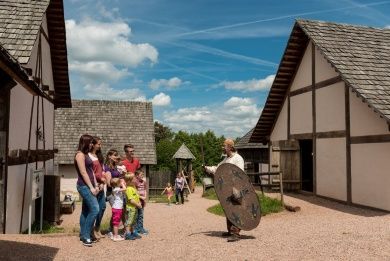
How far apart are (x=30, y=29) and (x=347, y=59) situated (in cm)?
875

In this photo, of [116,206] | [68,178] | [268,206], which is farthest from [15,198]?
[68,178]

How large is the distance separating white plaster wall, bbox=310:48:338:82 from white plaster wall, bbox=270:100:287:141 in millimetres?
2836

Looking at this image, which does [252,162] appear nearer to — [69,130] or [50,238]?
[69,130]

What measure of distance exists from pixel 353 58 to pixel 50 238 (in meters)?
9.96

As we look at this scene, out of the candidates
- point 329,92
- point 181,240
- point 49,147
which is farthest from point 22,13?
point 329,92

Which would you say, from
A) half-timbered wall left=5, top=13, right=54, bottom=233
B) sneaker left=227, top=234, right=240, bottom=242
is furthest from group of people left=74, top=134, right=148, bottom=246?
half-timbered wall left=5, top=13, right=54, bottom=233

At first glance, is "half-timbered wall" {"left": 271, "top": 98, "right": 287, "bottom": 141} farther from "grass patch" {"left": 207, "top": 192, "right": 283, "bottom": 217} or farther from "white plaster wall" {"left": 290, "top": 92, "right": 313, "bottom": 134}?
"grass patch" {"left": 207, "top": 192, "right": 283, "bottom": 217}

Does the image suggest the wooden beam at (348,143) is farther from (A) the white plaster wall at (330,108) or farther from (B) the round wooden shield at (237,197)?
(B) the round wooden shield at (237,197)

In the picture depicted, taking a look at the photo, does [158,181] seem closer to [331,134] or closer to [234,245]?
[331,134]

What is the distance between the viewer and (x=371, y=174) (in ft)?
37.6

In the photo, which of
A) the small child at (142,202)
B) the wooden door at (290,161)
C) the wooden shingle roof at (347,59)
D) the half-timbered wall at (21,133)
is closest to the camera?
the small child at (142,202)

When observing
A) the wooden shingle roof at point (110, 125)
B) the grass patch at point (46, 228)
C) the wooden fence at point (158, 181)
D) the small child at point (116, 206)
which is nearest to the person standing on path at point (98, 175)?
the small child at point (116, 206)

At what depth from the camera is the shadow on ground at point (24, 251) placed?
564 cm

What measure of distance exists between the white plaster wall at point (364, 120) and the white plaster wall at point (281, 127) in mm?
4772
